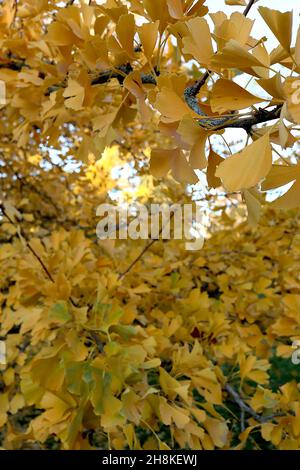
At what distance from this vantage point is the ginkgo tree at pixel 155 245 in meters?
0.52

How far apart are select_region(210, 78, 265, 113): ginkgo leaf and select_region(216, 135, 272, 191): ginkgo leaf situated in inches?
1.8

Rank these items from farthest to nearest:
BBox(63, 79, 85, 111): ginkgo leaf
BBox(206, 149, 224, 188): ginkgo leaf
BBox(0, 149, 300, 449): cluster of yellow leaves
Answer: BBox(0, 149, 300, 449): cluster of yellow leaves → BBox(63, 79, 85, 111): ginkgo leaf → BBox(206, 149, 224, 188): ginkgo leaf

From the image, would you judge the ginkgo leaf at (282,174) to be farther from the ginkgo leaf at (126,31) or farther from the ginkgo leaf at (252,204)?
the ginkgo leaf at (126,31)

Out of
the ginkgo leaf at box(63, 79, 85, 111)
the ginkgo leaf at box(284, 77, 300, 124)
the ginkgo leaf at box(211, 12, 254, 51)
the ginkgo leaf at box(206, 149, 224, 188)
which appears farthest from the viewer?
the ginkgo leaf at box(63, 79, 85, 111)

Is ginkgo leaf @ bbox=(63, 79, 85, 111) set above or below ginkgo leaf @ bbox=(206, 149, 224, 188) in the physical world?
above

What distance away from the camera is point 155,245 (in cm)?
173

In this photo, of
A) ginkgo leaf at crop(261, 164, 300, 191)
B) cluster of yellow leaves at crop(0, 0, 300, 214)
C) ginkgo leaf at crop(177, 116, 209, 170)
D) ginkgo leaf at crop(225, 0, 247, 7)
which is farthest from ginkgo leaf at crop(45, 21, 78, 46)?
ginkgo leaf at crop(261, 164, 300, 191)

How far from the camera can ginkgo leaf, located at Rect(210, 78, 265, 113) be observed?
19.3 inches

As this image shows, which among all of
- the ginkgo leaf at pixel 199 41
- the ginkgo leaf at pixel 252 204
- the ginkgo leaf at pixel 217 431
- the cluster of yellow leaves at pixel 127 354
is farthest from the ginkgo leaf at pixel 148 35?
the ginkgo leaf at pixel 217 431

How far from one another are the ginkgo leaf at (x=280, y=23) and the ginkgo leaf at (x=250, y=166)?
9cm

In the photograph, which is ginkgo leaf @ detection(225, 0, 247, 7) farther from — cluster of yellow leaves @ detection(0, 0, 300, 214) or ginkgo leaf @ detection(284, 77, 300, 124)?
ginkgo leaf @ detection(284, 77, 300, 124)

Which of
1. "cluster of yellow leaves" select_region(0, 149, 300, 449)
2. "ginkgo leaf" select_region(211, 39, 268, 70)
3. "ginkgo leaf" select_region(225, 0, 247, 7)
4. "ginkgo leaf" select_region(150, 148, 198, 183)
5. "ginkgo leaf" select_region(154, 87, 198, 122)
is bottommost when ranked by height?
"cluster of yellow leaves" select_region(0, 149, 300, 449)

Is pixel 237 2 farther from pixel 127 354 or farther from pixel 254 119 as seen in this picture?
pixel 127 354

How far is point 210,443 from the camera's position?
102cm
